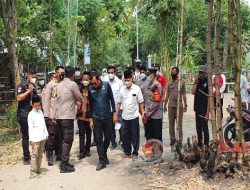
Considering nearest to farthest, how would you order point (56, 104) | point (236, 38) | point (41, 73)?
point (236, 38)
point (56, 104)
point (41, 73)

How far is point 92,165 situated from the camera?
8391 millimetres

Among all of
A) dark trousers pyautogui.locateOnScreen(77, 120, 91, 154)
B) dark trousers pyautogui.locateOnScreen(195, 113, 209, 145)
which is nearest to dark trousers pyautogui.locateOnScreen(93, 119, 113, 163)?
dark trousers pyautogui.locateOnScreen(77, 120, 91, 154)

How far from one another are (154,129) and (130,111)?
60 cm

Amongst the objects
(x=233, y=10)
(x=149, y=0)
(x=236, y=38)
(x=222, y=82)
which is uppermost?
(x=149, y=0)

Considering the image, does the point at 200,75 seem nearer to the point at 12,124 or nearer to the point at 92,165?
the point at 92,165

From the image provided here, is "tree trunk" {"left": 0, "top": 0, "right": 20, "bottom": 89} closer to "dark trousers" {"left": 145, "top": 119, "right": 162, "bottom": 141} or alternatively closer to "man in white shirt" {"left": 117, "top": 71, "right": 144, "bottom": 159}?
"man in white shirt" {"left": 117, "top": 71, "right": 144, "bottom": 159}

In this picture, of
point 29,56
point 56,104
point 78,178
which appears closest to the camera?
point 78,178

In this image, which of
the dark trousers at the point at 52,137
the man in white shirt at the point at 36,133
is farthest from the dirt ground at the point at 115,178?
the dark trousers at the point at 52,137

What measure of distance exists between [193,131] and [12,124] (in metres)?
4.99

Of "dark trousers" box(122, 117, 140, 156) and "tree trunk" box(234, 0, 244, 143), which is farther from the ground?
"tree trunk" box(234, 0, 244, 143)

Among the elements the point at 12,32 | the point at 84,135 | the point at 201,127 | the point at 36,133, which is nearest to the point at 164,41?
the point at 12,32

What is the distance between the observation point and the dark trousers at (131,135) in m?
8.73

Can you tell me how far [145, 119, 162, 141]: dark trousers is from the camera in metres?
8.68

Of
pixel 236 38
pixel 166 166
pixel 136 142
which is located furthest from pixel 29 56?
pixel 236 38
